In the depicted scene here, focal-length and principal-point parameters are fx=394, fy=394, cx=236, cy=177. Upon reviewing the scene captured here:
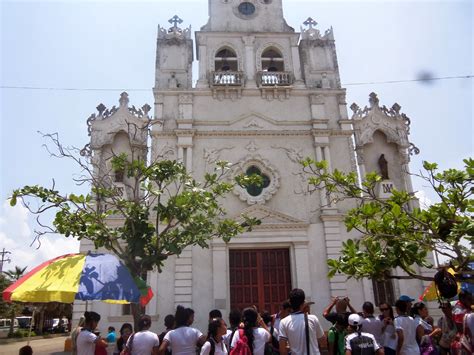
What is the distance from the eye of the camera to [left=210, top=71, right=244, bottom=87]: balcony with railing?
1709 centimetres

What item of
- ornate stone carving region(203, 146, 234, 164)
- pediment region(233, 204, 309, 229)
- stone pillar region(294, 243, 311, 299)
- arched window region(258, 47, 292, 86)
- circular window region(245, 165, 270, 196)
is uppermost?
arched window region(258, 47, 292, 86)

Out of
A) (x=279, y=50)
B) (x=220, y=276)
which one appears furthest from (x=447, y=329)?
(x=279, y=50)

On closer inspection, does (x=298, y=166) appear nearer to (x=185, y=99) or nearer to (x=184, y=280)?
(x=185, y=99)

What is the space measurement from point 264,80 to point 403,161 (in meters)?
6.94

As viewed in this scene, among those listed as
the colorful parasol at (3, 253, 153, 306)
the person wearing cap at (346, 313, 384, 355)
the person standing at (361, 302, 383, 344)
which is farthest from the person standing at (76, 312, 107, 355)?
the person standing at (361, 302, 383, 344)

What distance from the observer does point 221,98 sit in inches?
666

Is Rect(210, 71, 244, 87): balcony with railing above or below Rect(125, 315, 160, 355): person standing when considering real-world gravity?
above

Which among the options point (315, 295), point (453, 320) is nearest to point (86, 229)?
point (453, 320)

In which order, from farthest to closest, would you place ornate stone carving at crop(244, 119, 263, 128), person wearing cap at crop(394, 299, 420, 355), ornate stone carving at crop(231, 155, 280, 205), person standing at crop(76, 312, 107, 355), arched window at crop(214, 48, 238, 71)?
arched window at crop(214, 48, 238, 71) < ornate stone carving at crop(244, 119, 263, 128) < ornate stone carving at crop(231, 155, 280, 205) < person wearing cap at crop(394, 299, 420, 355) < person standing at crop(76, 312, 107, 355)

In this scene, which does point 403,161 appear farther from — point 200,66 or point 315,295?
point 200,66

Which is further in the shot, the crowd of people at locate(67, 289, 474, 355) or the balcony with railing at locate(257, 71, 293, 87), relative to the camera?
the balcony with railing at locate(257, 71, 293, 87)

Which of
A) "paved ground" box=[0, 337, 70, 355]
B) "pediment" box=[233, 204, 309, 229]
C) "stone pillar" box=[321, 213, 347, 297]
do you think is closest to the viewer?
"stone pillar" box=[321, 213, 347, 297]

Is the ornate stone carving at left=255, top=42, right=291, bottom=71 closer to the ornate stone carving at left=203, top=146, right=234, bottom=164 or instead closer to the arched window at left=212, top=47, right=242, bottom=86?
the arched window at left=212, top=47, right=242, bottom=86

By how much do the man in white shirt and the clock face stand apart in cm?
1722
